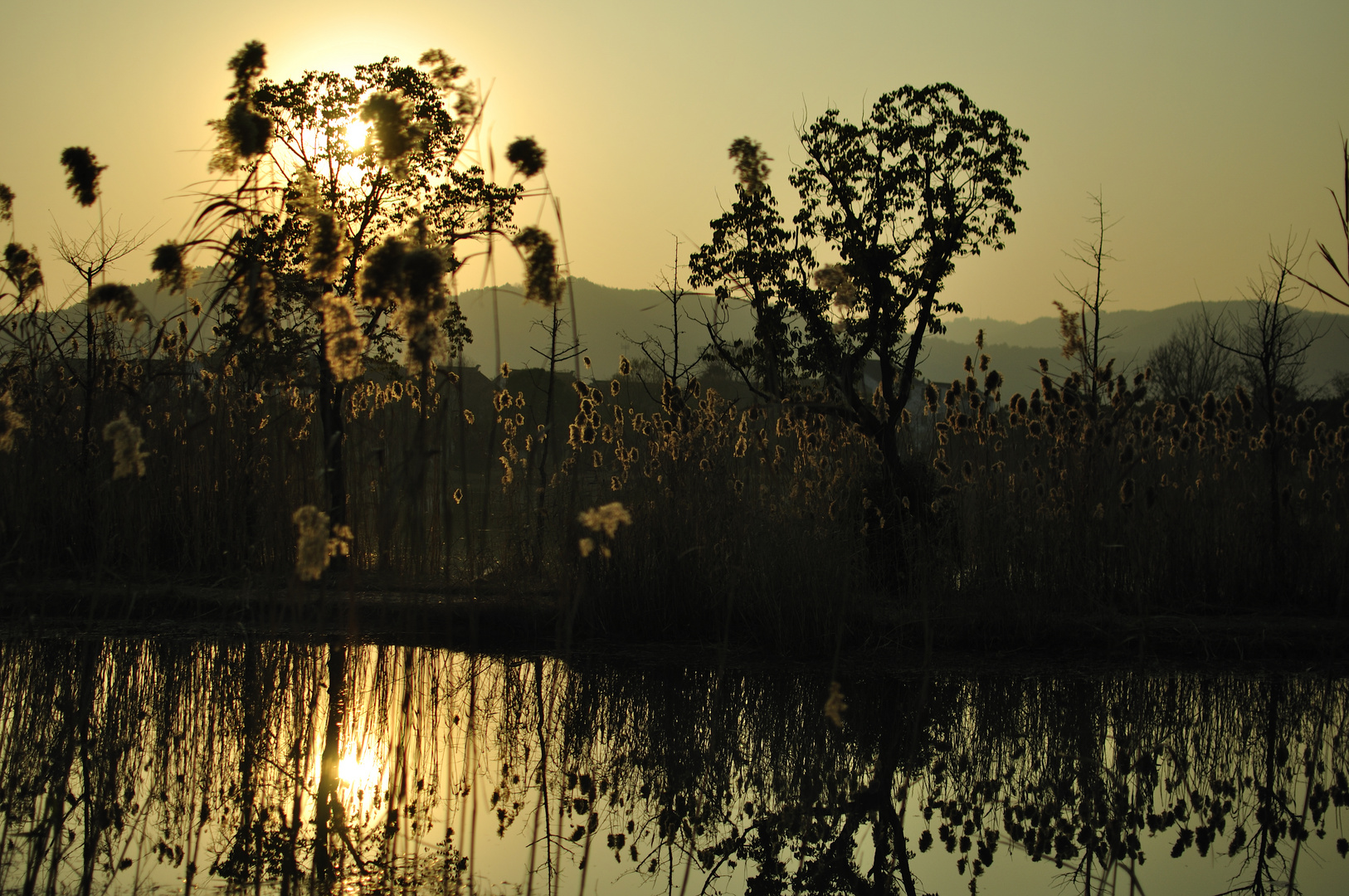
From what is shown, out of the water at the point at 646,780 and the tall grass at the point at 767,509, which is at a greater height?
the tall grass at the point at 767,509

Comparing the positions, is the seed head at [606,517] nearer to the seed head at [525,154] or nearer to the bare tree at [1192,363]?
the seed head at [525,154]

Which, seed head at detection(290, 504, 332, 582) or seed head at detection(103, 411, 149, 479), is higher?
seed head at detection(103, 411, 149, 479)

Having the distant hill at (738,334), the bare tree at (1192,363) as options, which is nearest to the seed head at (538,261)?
the distant hill at (738,334)

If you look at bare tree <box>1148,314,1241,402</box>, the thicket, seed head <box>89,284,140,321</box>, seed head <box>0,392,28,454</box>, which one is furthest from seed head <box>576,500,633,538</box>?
bare tree <box>1148,314,1241,402</box>

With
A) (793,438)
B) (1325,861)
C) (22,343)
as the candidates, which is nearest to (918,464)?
(793,438)

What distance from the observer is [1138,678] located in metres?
4.41

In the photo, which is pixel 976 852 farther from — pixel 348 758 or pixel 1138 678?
pixel 1138 678

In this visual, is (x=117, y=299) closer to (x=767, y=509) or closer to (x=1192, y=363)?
(x=767, y=509)

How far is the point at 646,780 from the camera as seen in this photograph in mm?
2977

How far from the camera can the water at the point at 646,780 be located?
7.65ft

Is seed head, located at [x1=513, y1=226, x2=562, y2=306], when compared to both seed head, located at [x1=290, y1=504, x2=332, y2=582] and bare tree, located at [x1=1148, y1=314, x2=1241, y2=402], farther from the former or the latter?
bare tree, located at [x1=1148, y1=314, x2=1241, y2=402]

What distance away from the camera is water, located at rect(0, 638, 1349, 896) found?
7.65 feet

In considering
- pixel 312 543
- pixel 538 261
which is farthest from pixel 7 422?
pixel 538 261

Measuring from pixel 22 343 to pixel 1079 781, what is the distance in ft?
14.3
